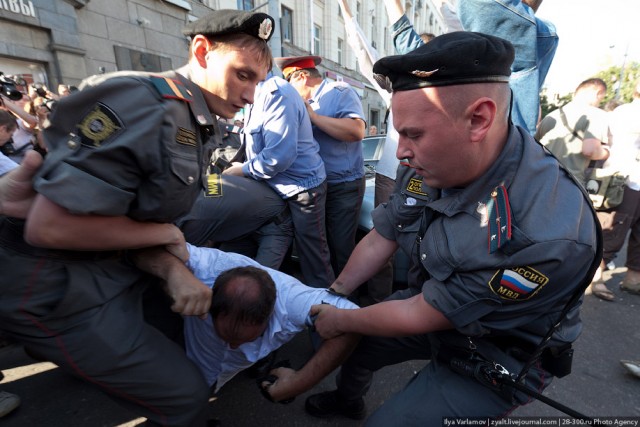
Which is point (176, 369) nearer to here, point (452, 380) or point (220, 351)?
point (220, 351)

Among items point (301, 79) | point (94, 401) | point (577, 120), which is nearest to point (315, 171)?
point (301, 79)

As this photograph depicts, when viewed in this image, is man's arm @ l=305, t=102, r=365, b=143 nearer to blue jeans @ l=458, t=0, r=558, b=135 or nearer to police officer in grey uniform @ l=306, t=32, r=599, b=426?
blue jeans @ l=458, t=0, r=558, b=135

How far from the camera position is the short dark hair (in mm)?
1489

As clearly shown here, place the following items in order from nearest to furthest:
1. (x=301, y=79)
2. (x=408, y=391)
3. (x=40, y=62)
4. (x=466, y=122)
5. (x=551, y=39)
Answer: (x=466, y=122) → (x=408, y=391) → (x=551, y=39) → (x=301, y=79) → (x=40, y=62)

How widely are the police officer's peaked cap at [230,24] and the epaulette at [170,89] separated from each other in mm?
282

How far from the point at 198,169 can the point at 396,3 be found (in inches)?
71.1

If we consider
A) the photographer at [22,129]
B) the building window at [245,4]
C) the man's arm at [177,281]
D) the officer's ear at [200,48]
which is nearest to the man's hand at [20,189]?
the man's arm at [177,281]

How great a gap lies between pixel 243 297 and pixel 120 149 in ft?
2.57

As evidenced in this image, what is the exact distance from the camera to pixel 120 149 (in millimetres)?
1018

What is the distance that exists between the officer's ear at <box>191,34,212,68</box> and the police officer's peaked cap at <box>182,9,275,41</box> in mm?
22

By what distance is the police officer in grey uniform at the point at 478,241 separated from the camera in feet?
3.41

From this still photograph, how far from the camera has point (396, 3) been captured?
2.22 m

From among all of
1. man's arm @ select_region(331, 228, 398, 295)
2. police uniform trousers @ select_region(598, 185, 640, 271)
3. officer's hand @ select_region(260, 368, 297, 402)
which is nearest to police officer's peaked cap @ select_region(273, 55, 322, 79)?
man's arm @ select_region(331, 228, 398, 295)

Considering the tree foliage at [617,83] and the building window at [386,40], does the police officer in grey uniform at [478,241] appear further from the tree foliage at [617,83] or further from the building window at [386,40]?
the tree foliage at [617,83]
